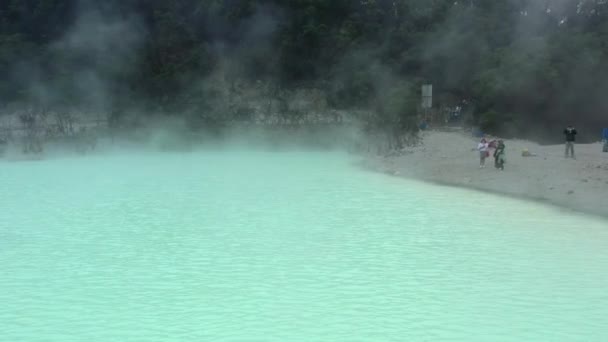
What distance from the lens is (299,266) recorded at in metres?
10.6

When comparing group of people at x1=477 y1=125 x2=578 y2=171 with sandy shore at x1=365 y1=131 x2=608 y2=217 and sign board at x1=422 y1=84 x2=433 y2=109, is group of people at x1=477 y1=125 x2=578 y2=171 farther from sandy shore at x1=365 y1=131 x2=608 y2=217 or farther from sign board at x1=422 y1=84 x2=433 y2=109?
sign board at x1=422 y1=84 x2=433 y2=109

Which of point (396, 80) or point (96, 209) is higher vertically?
point (396, 80)

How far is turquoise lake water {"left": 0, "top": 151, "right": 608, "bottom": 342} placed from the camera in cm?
791

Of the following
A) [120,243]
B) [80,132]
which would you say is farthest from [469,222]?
[80,132]

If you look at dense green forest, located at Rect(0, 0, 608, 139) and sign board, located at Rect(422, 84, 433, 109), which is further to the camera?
sign board, located at Rect(422, 84, 433, 109)

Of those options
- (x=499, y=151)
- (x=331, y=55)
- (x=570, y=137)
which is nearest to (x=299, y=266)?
(x=499, y=151)

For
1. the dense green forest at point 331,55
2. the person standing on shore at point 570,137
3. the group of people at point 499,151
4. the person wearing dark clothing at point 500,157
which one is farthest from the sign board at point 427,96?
the person wearing dark clothing at point 500,157

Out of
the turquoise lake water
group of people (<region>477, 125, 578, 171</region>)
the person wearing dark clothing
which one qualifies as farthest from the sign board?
the turquoise lake water

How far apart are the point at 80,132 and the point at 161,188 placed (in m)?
16.7

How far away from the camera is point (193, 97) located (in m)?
39.8

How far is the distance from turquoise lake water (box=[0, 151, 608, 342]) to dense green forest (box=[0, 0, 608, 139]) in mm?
15610

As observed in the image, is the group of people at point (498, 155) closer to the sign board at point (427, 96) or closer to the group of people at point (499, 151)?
the group of people at point (499, 151)

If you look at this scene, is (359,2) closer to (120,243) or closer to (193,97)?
(193,97)

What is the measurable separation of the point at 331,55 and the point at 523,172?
25.0 metres
